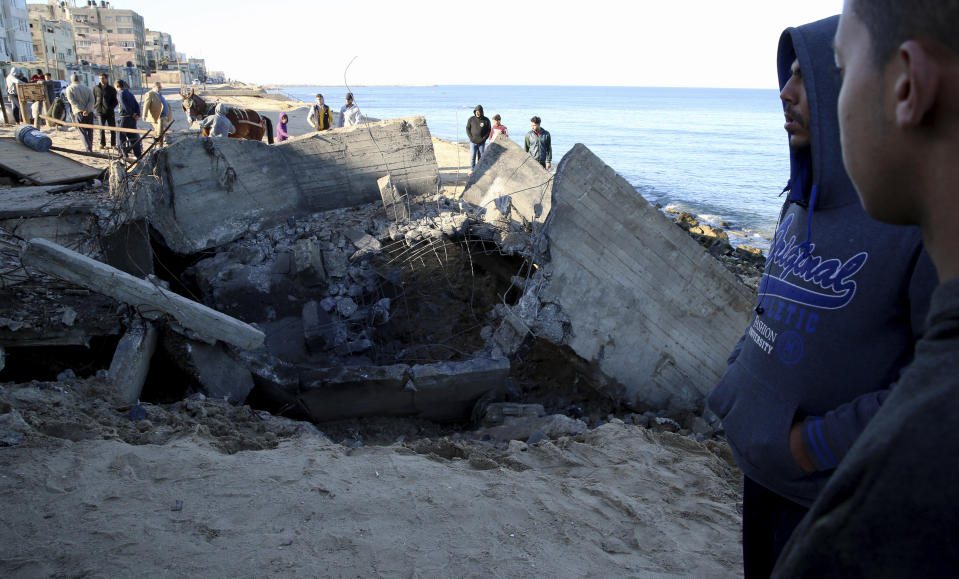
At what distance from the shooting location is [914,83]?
639 millimetres

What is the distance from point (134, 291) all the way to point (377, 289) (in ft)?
9.08

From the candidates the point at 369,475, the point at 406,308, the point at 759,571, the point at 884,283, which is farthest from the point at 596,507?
the point at 406,308

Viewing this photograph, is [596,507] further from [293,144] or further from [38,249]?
[293,144]

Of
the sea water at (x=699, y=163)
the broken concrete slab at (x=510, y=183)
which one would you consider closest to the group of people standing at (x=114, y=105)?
the sea water at (x=699, y=163)

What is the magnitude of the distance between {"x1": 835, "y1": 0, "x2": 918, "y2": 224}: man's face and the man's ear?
0.07 ft

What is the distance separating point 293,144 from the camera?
29.1 feet

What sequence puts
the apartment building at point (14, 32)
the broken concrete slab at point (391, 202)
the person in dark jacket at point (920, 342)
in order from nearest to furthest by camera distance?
the person in dark jacket at point (920, 342) → the broken concrete slab at point (391, 202) → the apartment building at point (14, 32)

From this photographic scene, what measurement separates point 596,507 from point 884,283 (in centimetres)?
257

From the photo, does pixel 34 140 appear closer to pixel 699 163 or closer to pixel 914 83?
pixel 914 83

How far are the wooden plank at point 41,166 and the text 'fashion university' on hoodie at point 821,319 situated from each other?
10016 millimetres

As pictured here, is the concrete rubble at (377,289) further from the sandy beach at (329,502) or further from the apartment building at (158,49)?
the apartment building at (158,49)

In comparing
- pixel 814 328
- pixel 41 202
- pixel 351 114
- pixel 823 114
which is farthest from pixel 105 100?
pixel 814 328

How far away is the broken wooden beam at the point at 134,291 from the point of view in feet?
17.0

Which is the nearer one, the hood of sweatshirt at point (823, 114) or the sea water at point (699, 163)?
the hood of sweatshirt at point (823, 114)
